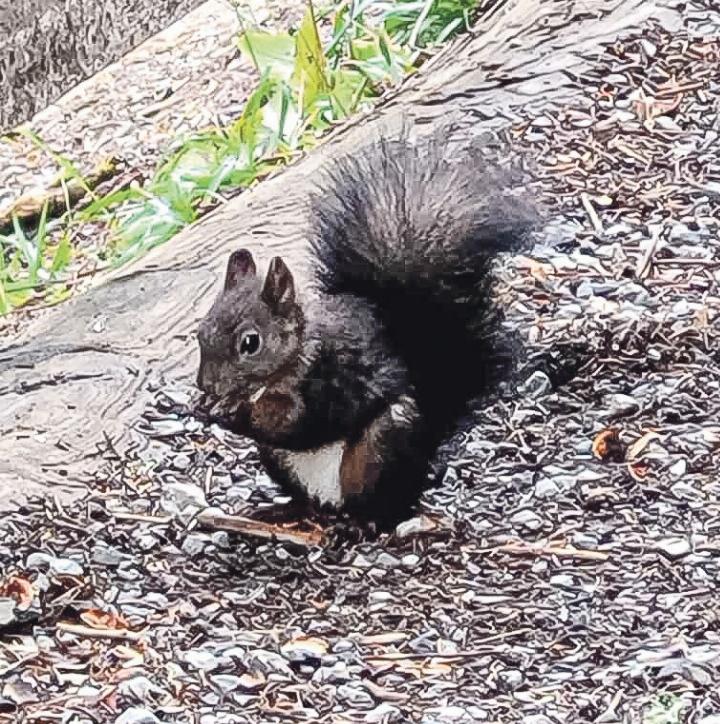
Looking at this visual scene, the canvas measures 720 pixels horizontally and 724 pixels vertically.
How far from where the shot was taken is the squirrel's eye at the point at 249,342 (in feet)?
7.13

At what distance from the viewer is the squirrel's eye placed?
7.13 feet

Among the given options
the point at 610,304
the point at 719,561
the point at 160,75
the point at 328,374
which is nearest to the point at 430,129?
the point at 610,304

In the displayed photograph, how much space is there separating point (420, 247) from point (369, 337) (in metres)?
0.14

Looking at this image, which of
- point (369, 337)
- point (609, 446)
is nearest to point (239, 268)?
point (369, 337)

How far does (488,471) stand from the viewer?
2.41 meters

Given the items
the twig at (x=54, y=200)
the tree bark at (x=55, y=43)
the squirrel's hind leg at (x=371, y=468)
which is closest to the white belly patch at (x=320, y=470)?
the squirrel's hind leg at (x=371, y=468)

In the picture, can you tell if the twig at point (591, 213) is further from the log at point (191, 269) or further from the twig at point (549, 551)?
the twig at point (549, 551)

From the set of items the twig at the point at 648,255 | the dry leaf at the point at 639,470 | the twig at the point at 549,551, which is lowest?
the twig at the point at 648,255

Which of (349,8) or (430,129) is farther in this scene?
(349,8)

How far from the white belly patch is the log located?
38 cm

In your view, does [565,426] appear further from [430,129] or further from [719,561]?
[430,129]

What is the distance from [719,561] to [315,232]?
734mm

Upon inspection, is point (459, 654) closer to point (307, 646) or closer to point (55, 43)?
point (307, 646)

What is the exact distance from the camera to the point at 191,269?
9.72ft
